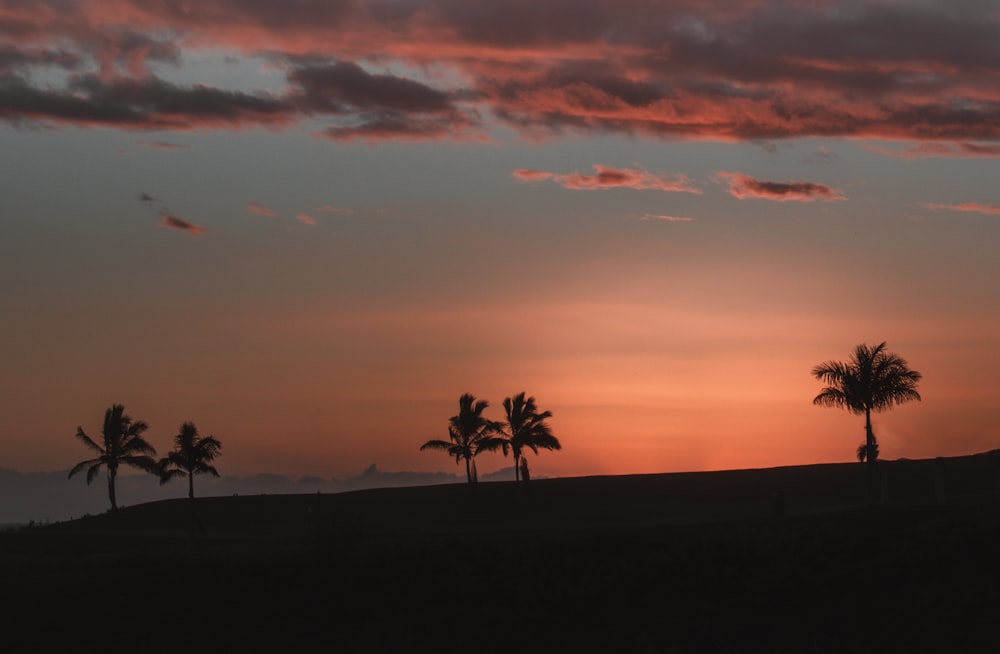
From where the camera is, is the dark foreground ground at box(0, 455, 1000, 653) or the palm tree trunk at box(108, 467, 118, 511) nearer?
the dark foreground ground at box(0, 455, 1000, 653)

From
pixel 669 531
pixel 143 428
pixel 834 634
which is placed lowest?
pixel 834 634

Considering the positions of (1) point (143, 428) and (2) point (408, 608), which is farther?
(1) point (143, 428)

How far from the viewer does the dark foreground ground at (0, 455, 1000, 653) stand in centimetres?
3322

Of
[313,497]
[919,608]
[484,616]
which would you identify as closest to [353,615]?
[484,616]

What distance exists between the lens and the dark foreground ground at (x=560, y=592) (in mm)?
33219

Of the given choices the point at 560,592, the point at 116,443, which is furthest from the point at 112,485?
the point at 560,592

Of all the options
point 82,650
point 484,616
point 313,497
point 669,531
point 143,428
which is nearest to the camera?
point 82,650

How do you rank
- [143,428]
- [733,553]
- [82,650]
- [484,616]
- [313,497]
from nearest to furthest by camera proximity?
[82,650]
[484,616]
[733,553]
[143,428]
[313,497]

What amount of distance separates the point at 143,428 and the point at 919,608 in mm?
55542

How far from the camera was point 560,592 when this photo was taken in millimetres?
35562

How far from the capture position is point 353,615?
35.4m

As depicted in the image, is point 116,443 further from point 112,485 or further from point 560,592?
point 560,592

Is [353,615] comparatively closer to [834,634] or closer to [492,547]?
[492,547]

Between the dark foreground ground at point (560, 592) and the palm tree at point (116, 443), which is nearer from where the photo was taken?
the dark foreground ground at point (560, 592)
